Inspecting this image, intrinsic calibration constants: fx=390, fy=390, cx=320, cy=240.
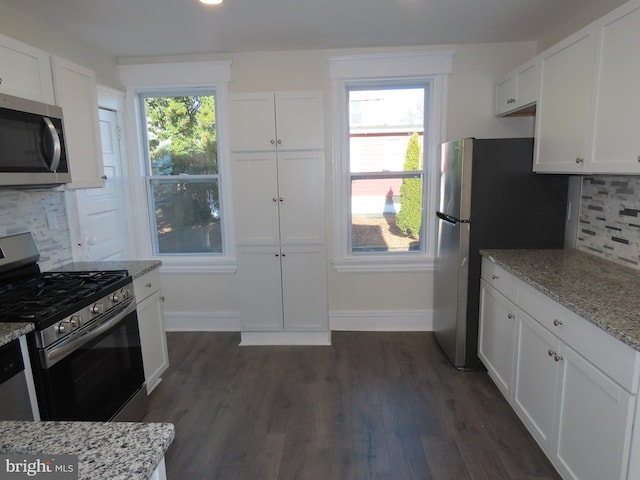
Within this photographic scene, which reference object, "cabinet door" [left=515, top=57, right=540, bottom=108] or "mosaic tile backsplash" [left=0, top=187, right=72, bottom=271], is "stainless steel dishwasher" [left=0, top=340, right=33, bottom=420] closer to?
"mosaic tile backsplash" [left=0, top=187, right=72, bottom=271]

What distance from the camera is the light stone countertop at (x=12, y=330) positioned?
58.8 inches

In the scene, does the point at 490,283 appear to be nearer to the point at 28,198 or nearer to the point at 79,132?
the point at 79,132

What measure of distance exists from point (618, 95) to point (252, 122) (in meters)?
2.39

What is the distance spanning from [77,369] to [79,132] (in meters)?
1.43

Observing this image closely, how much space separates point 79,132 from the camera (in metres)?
2.39

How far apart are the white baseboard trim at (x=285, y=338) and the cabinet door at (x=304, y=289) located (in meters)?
0.06

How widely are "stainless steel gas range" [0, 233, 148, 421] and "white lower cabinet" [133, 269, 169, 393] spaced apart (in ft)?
0.44

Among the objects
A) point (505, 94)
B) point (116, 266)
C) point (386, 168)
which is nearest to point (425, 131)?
point (386, 168)

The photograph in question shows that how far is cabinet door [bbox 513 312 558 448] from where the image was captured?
1.88 m

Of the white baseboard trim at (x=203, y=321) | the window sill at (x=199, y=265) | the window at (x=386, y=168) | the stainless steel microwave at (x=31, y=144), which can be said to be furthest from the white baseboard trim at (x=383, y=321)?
the stainless steel microwave at (x=31, y=144)

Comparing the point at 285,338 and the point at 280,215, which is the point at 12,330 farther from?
the point at 285,338

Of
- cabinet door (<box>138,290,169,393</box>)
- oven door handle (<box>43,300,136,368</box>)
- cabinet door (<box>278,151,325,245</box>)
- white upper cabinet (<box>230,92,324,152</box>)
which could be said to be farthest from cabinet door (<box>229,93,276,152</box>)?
oven door handle (<box>43,300,136,368</box>)

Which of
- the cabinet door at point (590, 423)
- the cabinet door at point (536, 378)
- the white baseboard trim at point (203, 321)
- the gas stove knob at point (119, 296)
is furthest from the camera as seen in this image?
the white baseboard trim at point (203, 321)

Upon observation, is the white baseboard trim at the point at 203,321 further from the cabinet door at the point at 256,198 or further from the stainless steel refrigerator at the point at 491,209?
the stainless steel refrigerator at the point at 491,209
